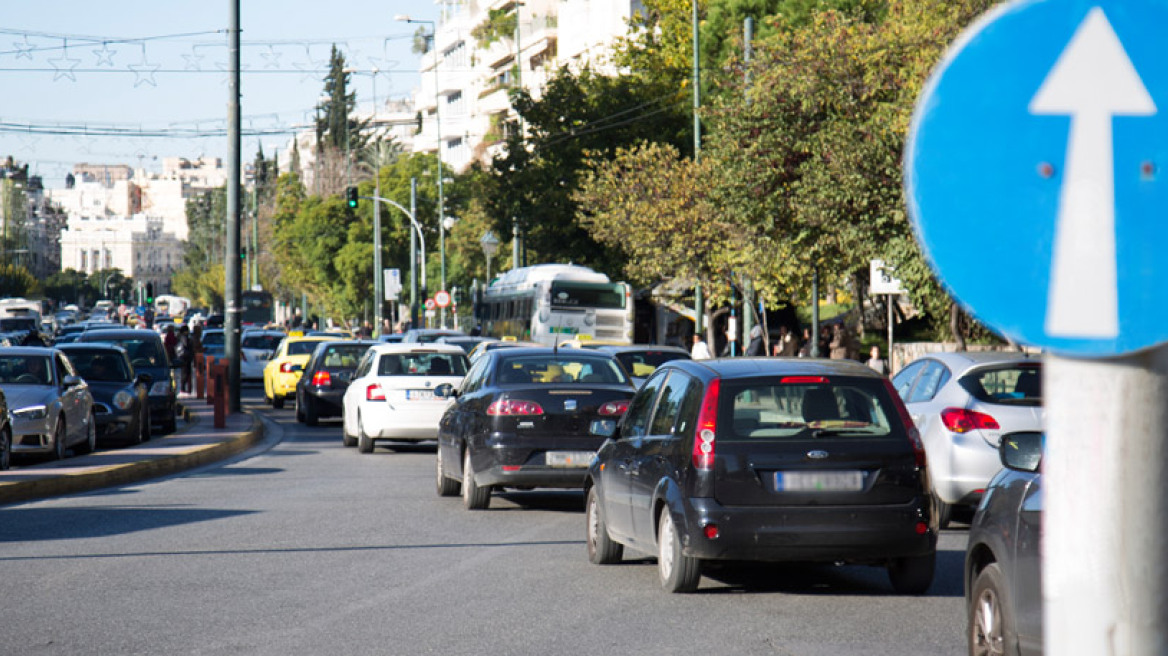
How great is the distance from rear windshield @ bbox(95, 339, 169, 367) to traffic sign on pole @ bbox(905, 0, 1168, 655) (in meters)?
28.1

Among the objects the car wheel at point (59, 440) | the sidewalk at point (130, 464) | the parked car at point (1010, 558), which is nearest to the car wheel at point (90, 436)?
the sidewalk at point (130, 464)

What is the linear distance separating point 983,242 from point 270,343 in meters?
48.4

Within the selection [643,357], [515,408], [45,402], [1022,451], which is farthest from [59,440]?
[1022,451]

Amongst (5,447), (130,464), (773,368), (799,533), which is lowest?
(130,464)

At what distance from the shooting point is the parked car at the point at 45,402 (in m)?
20.5

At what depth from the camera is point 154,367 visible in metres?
29.7

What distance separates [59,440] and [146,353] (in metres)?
9.31

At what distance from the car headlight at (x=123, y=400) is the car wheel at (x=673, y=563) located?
16008mm

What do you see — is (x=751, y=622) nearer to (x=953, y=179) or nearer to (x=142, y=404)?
(x=953, y=179)

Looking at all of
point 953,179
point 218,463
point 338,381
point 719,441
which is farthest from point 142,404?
point 953,179

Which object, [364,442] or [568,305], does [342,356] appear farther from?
[568,305]

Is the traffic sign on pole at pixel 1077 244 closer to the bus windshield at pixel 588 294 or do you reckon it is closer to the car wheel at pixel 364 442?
the car wheel at pixel 364 442

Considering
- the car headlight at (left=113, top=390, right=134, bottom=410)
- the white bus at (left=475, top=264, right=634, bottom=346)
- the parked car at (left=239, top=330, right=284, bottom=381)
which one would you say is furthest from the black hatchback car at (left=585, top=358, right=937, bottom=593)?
the parked car at (left=239, top=330, right=284, bottom=381)

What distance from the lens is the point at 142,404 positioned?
1008 inches
